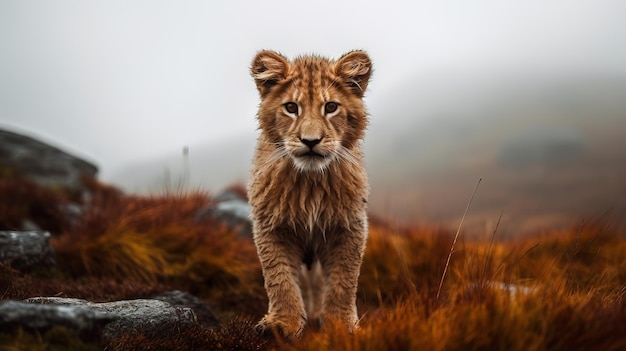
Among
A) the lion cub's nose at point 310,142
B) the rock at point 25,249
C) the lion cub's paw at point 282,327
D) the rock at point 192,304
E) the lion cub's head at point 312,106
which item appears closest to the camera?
the lion cub's nose at point 310,142

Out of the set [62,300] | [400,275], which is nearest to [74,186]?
[400,275]

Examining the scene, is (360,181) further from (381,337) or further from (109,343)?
(109,343)

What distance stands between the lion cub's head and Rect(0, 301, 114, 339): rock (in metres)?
1.97

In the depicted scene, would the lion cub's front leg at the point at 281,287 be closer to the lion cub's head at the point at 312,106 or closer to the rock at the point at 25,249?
the lion cub's head at the point at 312,106

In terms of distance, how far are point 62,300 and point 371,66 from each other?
319 centimetres

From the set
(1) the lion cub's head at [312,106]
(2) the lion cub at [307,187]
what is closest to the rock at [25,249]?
(2) the lion cub at [307,187]

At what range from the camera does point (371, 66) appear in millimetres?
5016

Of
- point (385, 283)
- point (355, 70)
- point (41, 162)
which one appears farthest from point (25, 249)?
point (41, 162)

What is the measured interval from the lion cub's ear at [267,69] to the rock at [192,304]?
217 cm

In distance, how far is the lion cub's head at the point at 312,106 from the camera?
4.35 meters

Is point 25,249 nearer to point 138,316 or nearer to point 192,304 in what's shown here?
point 192,304

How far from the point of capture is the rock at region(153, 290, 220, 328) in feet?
17.5

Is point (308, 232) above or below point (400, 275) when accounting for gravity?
above

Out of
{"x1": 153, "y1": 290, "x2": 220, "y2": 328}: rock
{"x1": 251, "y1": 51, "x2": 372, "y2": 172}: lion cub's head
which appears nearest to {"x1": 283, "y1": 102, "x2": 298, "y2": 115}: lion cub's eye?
{"x1": 251, "y1": 51, "x2": 372, "y2": 172}: lion cub's head
